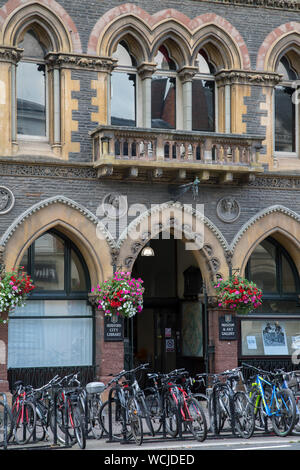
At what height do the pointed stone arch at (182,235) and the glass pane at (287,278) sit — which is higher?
the pointed stone arch at (182,235)

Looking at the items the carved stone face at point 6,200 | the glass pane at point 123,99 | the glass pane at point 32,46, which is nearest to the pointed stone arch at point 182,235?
the glass pane at point 123,99

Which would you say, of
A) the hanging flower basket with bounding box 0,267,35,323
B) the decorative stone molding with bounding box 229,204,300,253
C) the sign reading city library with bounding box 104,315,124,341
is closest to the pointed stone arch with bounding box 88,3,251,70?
the decorative stone molding with bounding box 229,204,300,253

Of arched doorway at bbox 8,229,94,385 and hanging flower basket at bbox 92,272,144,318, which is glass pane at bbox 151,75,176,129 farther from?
hanging flower basket at bbox 92,272,144,318

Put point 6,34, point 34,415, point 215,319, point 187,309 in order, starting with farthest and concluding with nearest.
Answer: point 187,309 < point 215,319 < point 6,34 < point 34,415

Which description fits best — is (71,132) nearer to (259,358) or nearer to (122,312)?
(122,312)

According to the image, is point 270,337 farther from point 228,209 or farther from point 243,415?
point 243,415

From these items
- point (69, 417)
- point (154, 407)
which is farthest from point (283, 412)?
point (69, 417)

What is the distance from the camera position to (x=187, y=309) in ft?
78.8

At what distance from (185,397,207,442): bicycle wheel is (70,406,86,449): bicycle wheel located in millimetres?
1869

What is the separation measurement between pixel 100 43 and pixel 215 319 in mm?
6868

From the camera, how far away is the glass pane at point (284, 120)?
75.9ft

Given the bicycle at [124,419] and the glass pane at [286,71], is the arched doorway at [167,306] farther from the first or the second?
the bicycle at [124,419]

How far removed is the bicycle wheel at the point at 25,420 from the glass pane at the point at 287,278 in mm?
9494
